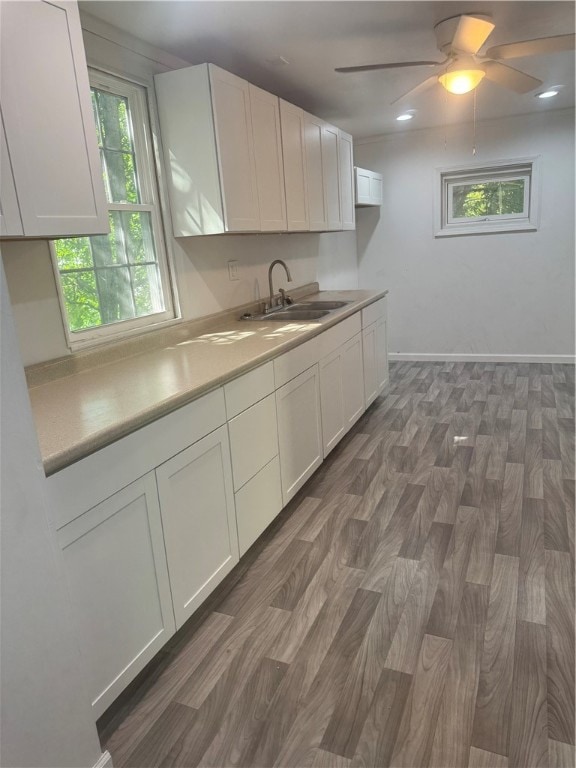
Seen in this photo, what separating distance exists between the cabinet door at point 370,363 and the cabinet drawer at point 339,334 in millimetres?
194

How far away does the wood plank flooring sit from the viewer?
146cm

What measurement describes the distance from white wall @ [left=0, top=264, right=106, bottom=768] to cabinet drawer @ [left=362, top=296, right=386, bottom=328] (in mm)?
2974

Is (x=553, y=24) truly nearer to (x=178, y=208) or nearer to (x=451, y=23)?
(x=451, y=23)

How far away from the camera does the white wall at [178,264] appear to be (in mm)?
1922

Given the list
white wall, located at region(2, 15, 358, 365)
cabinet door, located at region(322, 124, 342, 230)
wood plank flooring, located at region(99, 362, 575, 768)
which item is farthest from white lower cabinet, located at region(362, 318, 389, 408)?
wood plank flooring, located at region(99, 362, 575, 768)

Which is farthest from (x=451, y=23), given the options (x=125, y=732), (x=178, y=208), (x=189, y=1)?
(x=125, y=732)

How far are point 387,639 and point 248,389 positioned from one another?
1.08m

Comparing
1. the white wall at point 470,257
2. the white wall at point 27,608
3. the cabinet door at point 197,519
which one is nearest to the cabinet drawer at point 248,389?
the cabinet door at point 197,519

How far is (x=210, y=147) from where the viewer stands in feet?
8.24

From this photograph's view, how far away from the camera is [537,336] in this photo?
17.1ft

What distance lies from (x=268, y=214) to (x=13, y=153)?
1.70 m

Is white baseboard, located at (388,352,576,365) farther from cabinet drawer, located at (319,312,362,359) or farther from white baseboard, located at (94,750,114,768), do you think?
white baseboard, located at (94,750,114,768)

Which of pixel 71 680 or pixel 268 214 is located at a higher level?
pixel 268 214

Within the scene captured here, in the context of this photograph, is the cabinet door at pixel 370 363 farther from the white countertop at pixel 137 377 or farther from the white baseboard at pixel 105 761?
the white baseboard at pixel 105 761
